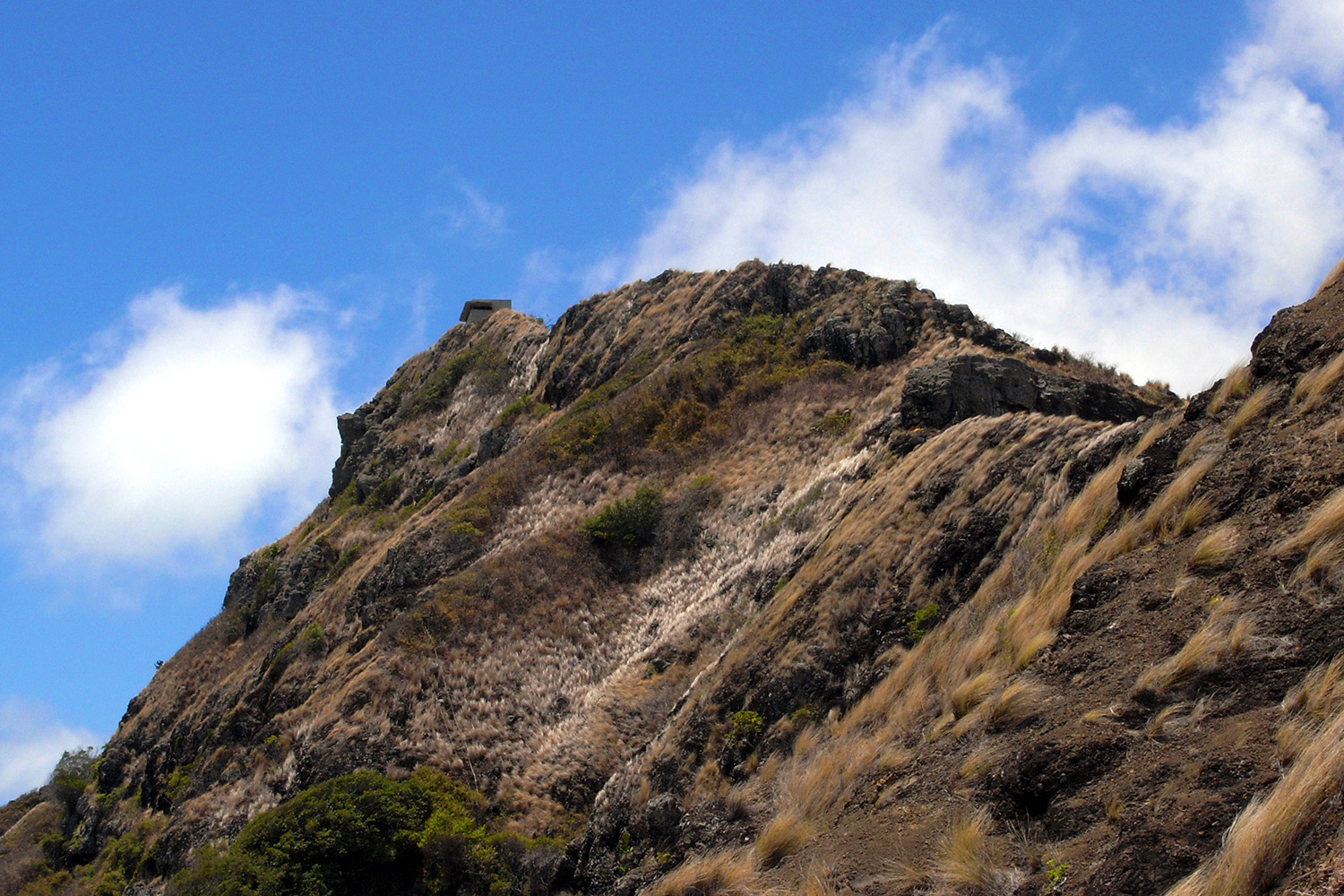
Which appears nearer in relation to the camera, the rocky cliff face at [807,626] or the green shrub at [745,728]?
the rocky cliff face at [807,626]

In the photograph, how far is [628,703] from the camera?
2295cm

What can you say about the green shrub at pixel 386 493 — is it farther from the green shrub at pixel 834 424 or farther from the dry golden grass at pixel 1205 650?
the dry golden grass at pixel 1205 650

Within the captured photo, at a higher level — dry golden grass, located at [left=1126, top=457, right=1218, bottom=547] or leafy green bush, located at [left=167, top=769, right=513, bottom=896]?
leafy green bush, located at [left=167, top=769, right=513, bottom=896]

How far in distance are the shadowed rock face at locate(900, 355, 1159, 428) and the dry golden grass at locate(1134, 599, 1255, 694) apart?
14.9m

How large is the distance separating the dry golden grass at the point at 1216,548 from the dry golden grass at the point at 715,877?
18.3ft

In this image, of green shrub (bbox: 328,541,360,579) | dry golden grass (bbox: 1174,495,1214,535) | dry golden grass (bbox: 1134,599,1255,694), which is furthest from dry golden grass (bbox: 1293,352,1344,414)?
green shrub (bbox: 328,541,360,579)

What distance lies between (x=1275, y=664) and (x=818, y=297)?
28395 mm

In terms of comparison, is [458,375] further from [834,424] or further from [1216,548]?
[1216,548]

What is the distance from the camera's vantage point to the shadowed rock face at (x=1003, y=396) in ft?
78.6

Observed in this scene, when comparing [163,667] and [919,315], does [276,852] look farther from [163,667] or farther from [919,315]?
[163,667]

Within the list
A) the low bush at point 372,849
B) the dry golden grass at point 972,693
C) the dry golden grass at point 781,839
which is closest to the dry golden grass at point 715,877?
the dry golden grass at point 781,839

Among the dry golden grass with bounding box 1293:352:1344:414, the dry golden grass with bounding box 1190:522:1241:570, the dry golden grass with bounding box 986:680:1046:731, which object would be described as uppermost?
the dry golden grass with bounding box 1293:352:1344:414

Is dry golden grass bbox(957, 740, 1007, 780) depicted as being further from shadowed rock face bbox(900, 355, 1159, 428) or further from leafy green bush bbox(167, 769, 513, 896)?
shadowed rock face bbox(900, 355, 1159, 428)

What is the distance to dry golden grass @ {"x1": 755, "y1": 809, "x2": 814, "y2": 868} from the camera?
1146cm
